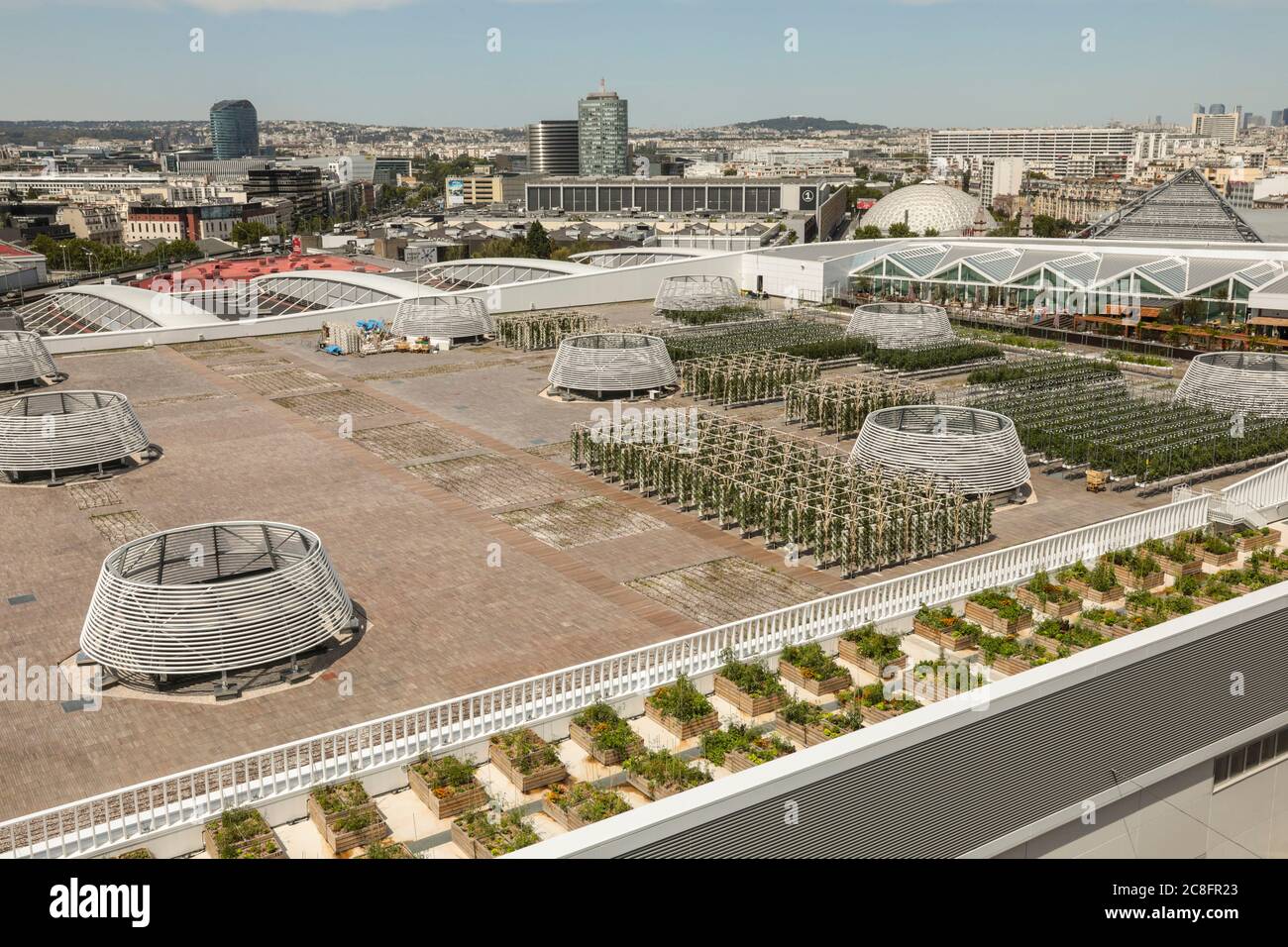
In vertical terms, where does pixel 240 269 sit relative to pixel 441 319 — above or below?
above

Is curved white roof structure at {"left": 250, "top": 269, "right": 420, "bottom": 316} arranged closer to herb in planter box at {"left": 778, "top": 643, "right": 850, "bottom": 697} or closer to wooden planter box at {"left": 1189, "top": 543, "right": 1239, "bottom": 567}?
wooden planter box at {"left": 1189, "top": 543, "right": 1239, "bottom": 567}

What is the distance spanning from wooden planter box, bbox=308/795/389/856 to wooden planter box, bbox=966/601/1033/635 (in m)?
8.58

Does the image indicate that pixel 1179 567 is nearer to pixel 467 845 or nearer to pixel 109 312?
pixel 467 845

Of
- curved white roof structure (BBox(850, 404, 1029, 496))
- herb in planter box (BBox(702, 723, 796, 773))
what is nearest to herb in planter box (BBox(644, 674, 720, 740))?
herb in planter box (BBox(702, 723, 796, 773))

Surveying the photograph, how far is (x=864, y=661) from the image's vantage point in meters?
14.1

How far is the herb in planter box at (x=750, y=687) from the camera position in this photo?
42.8 ft

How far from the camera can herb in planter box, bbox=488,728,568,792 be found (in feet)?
37.3

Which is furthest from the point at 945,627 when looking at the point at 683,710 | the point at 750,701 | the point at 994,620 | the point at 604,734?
the point at 604,734

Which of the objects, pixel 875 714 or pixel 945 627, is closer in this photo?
pixel 875 714

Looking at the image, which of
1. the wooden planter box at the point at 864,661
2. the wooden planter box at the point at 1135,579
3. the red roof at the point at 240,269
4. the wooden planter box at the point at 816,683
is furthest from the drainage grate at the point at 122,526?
the red roof at the point at 240,269

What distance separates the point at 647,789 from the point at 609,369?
2007 centimetres

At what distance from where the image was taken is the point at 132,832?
10.2 metres
